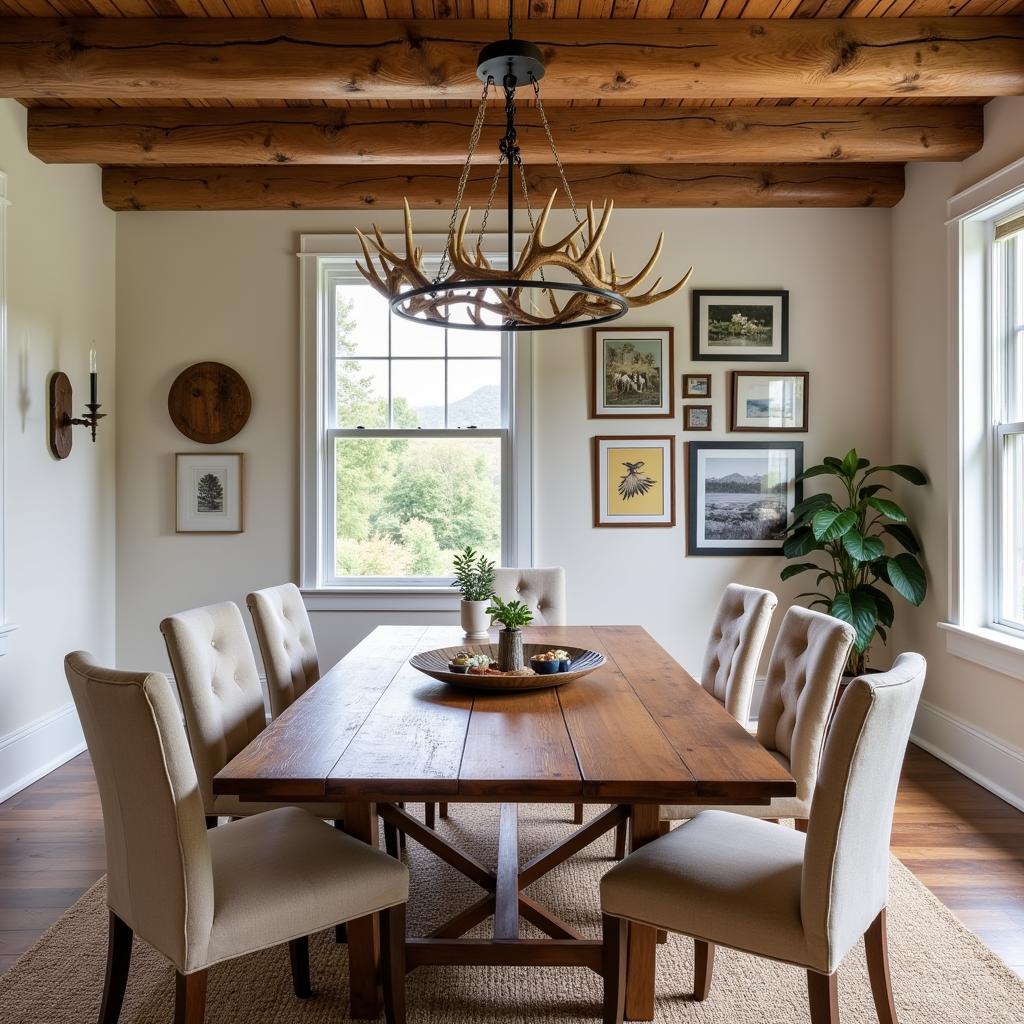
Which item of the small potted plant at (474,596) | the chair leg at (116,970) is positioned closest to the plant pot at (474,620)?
the small potted plant at (474,596)

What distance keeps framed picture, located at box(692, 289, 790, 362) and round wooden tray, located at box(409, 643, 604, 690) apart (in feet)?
7.50

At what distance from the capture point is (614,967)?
70.4 inches

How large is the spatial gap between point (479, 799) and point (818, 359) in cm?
359

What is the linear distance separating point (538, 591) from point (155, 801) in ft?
7.10

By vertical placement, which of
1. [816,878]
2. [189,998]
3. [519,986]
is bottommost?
[519,986]

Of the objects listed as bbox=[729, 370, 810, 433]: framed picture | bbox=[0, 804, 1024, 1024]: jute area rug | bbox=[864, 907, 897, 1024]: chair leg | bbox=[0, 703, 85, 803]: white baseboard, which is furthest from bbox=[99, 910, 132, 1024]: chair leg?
bbox=[729, 370, 810, 433]: framed picture

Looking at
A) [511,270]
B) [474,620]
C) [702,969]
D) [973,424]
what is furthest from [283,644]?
[973,424]

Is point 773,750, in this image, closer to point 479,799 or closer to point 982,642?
point 479,799

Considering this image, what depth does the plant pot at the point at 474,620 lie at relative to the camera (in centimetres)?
292

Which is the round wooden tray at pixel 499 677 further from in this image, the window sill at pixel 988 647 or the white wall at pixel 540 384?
the window sill at pixel 988 647

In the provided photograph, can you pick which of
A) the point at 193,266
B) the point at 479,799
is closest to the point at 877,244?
the point at 193,266

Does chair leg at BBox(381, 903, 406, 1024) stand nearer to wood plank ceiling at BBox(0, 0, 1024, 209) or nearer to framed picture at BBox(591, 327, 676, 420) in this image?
wood plank ceiling at BBox(0, 0, 1024, 209)

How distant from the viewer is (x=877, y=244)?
14.6ft

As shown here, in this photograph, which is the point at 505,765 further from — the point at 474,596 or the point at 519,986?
the point at 474,596
